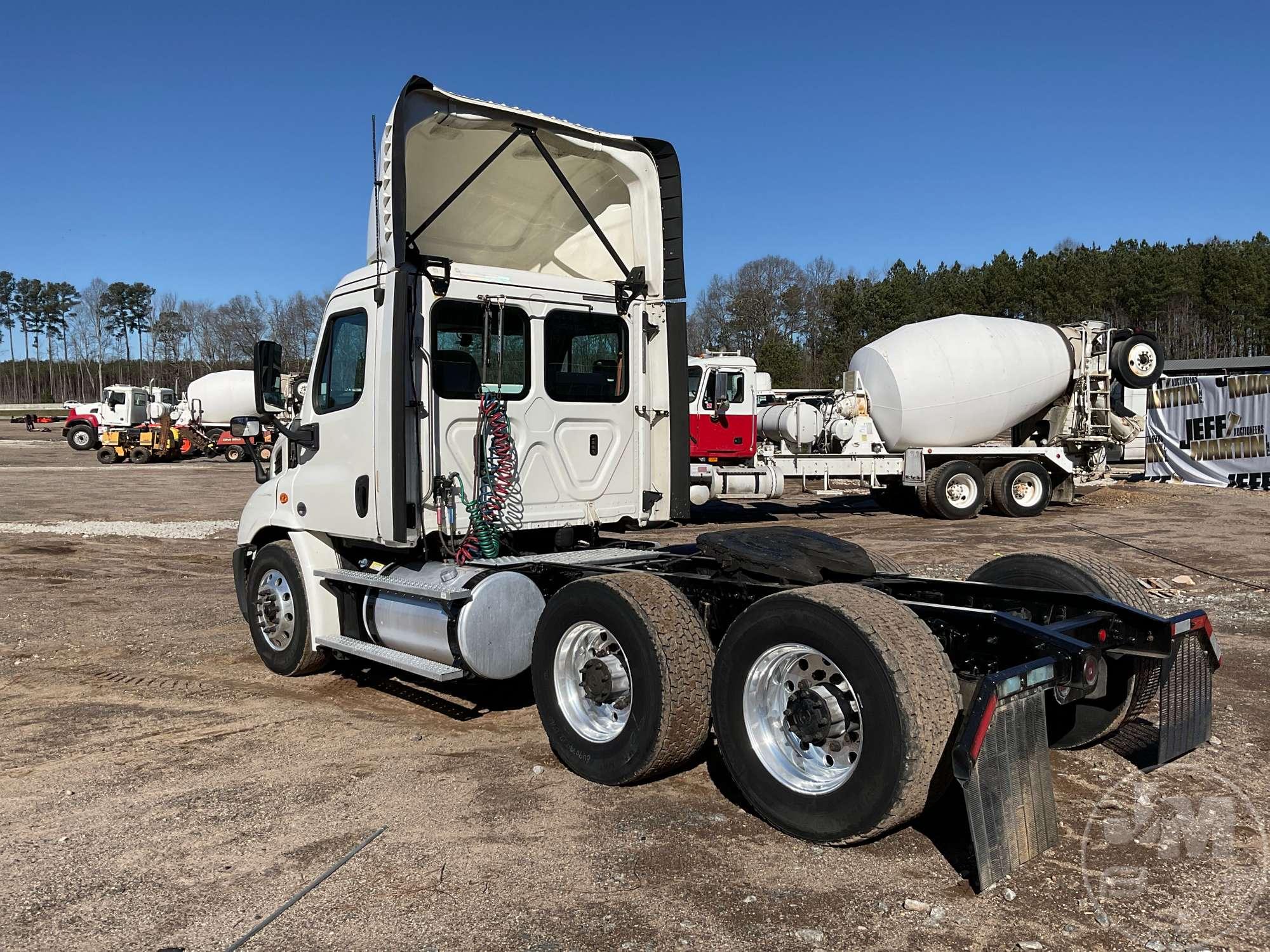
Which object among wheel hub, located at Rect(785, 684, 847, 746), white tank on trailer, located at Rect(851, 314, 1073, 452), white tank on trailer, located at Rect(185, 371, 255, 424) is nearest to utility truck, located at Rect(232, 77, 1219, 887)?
wheel hub, located at Rect(785, 684, 847, 746)

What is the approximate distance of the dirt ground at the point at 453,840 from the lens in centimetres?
341

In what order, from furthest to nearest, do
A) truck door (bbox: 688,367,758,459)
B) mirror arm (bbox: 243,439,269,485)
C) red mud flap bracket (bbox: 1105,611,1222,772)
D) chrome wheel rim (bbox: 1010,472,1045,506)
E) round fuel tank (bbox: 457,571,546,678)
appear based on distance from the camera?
1. chrome wheel rim (bbox: 1010,472,1045,506)
2. truck door (bbox: 688,367,758,459)
3. mirror arm (bbox: 243,439,269,485)
4. round fuel tank (bbox: 457,571,546,678)
5. red mud flap bracket (bbox: 1105,611,1222,772)

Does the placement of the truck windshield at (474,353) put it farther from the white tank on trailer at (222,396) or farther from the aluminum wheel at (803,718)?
the white tank on trailer at (222,396)

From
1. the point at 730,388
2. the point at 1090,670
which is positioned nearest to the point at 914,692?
the point at 1090,670

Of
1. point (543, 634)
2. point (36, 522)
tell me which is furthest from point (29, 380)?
point (543, 634)

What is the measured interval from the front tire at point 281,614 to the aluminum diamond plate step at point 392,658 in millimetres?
212

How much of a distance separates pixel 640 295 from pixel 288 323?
7654 centimetres

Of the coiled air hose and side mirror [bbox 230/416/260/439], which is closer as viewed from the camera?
the coiled air hose

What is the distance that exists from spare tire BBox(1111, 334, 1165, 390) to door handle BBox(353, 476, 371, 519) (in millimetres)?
17596

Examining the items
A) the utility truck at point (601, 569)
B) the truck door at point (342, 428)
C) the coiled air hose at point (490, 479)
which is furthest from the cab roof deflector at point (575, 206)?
the coiled air hose at point (490, 479)

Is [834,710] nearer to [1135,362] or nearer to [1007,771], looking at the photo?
[1007,771]

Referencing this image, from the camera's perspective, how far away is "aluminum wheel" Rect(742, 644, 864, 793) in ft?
12.9

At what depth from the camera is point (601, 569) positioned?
18.4 ft

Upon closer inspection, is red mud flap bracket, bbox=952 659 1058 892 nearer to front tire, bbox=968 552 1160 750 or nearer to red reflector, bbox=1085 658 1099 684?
red reflector, bbox=1085 658 1099 684
